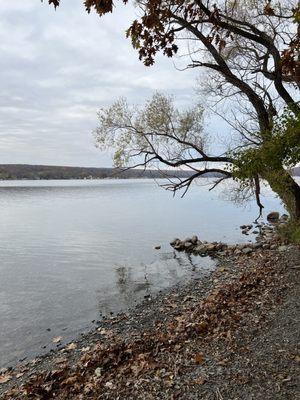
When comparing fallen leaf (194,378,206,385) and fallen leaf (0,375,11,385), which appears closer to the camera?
fallen leaf (194,378,206,385)

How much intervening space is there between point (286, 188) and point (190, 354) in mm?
12296

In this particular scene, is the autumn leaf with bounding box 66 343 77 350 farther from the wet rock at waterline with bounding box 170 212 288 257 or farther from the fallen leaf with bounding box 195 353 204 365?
the wet rock at waterline with bounding box 170 212 288 257

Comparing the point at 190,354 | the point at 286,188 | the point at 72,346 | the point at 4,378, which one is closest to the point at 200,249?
the point at 286,188

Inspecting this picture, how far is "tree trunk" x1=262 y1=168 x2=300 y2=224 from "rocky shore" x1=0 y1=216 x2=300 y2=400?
14.1 feet

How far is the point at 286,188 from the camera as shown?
18000mm

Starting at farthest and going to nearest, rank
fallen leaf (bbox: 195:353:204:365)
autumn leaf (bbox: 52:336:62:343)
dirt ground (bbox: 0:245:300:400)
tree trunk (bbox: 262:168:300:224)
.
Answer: tree trunk (bbox: 262:168:300:224) < autumn leaf (bbox: 52:336:62:343) < fallen leaf (bbox: 195:353:204:365) < dirt ground (bbox: 0:245:300:400)

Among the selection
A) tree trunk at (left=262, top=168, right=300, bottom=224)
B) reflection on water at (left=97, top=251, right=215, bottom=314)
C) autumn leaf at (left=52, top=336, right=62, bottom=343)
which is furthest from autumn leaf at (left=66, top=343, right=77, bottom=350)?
tree trunk at (left=262, top=168, right=300, bottom=224)

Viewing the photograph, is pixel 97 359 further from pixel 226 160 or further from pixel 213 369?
pixel 226 160

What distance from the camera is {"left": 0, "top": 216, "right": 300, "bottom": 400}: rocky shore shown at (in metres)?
6.38

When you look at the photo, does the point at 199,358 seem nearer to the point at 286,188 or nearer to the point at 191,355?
the point at 191,355

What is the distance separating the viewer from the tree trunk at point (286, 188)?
16406 mm

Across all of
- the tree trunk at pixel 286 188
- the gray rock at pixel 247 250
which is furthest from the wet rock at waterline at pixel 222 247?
the tree trunk at pixel 286 188

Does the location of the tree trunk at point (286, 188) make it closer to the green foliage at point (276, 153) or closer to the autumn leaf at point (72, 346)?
the green foliage at point (276, 153)

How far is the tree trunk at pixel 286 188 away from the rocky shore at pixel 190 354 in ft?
14.1
